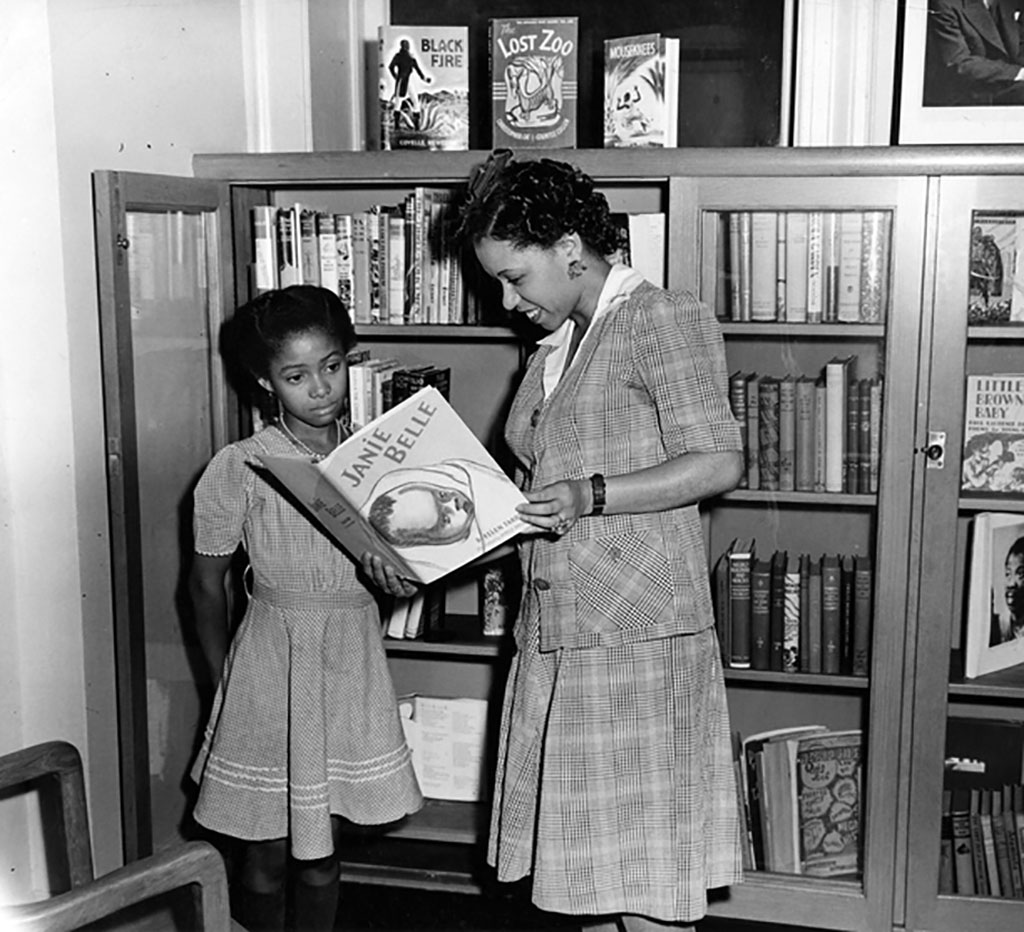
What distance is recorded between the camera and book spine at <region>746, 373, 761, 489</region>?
2.67m

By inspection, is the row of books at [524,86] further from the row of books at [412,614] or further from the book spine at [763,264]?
the row of books at [412,614]

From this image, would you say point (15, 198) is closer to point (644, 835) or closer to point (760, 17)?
point (644, 835)

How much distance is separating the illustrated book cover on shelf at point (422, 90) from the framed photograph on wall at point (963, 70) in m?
0.90

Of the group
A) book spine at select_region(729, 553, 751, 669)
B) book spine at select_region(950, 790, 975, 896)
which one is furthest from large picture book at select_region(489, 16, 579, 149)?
book spine at select_region(950, 790, 975, 896)

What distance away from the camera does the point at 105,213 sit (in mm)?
2184

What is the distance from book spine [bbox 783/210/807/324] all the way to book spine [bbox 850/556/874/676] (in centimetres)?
50

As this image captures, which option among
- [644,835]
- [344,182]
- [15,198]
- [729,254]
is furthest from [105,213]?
[644,835]

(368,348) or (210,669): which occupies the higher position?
(368,348)

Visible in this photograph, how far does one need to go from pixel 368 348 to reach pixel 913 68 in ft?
4.28

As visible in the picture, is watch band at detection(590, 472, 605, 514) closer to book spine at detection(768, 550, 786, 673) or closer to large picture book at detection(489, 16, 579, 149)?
book spine at detection(768, 550, 786, 673)

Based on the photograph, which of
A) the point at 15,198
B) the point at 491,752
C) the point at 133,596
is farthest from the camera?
the point at 491,752

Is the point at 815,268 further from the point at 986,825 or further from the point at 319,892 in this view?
the point at 319,892

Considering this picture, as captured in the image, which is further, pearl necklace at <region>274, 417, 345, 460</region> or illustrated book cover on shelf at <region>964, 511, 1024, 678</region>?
illustrated book cover on shelf at <region>964, 511, 1024, 678</region>

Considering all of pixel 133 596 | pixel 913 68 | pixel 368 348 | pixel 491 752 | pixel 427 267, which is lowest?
pixel 491 752
